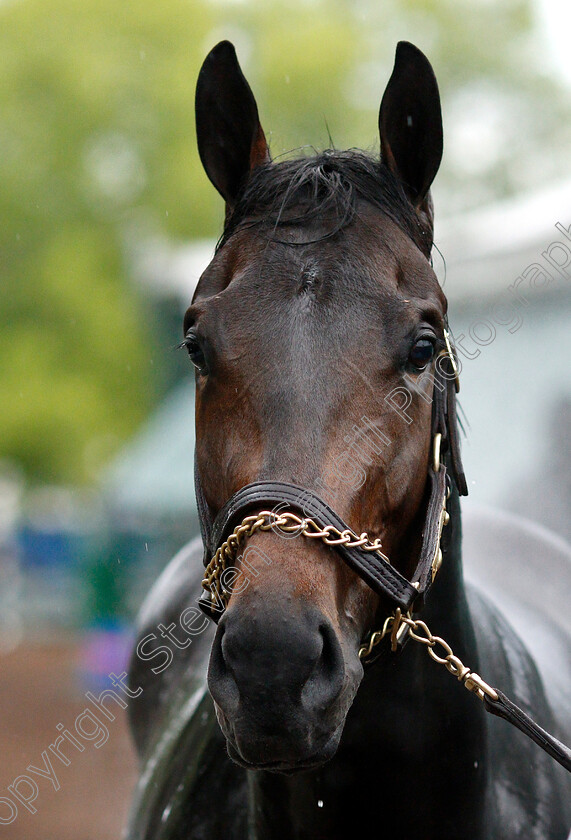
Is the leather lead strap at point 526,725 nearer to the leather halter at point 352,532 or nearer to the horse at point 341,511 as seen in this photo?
the horse at point 341,511

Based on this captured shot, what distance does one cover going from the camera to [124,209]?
1823 cm

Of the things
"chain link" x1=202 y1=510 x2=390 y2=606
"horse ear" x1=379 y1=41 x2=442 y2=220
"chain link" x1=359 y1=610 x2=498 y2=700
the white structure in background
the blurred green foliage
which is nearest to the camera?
"chain link" x1=202 y1=510 x2=390 y2=606

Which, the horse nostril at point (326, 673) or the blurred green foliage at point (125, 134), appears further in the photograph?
the blurred green foliage at point (125, 134)

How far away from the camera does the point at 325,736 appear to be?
1.62 metres

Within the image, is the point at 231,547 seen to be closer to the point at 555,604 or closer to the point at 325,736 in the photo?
Result: the point at 325,736

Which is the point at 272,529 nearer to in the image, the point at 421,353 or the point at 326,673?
the point at 326,673

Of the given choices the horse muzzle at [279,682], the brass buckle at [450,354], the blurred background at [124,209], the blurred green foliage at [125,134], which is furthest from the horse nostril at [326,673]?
the blurred green foliage at [125,134]

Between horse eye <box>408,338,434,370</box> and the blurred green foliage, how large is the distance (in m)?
13.4

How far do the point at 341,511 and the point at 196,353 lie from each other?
1.83 ft

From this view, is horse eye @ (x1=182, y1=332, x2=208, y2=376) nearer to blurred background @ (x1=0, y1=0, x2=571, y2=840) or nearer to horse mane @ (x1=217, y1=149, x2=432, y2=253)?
horse mane @ (x1=217, y1=149, x2=432, y2=253)

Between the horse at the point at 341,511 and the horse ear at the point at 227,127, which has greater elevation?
the horse ear at the point at 227,127

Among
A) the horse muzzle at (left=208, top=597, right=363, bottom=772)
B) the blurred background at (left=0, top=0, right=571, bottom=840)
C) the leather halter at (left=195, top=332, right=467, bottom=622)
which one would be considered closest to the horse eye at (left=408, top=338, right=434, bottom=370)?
the leather halter at (left=195, top=332, right=467, bottom=622)

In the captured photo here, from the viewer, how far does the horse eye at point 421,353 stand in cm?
194

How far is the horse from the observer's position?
161 cm
